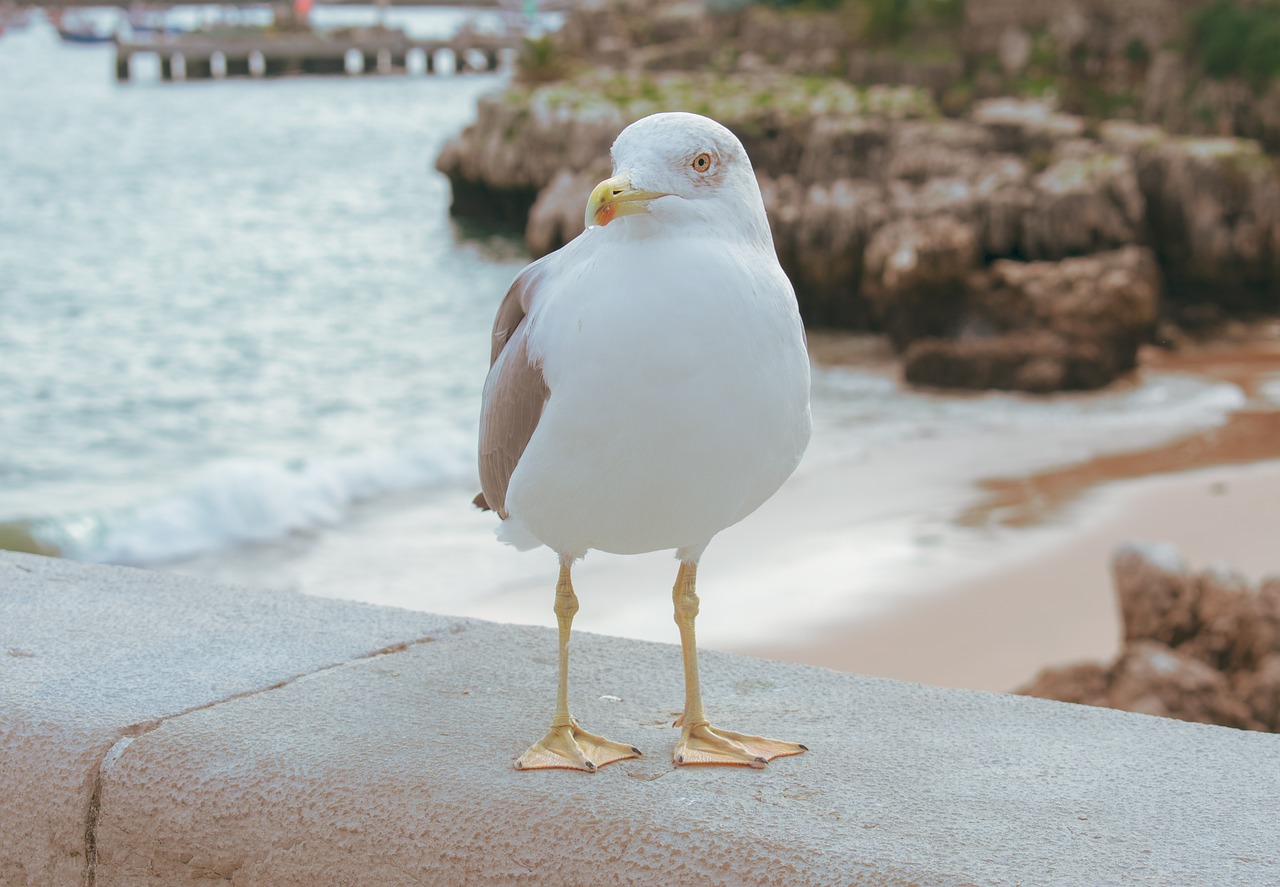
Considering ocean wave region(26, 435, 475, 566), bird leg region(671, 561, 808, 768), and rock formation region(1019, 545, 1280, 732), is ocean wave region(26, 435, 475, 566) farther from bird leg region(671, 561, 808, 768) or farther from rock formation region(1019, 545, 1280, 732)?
bird leg region(671, 561, 808, 768)

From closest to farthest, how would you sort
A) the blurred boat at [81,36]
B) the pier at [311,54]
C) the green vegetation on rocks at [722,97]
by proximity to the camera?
the green vegetation on rocks at [722,97], the pier at [311,54], the blurred boat at [81,36]

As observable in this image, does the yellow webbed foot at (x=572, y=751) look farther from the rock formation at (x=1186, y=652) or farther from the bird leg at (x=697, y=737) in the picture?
the rock formation at (x=1186, y=652)

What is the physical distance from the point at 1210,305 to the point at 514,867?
16719mm

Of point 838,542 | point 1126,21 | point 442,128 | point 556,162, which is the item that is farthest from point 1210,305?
point 442,128

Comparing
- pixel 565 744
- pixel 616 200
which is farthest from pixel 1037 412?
pixel 616 200

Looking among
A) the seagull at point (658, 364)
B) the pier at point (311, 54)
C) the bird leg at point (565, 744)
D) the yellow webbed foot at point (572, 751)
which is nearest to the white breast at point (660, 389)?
the seagull at point (658, 364)

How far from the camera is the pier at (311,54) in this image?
60.3 metres

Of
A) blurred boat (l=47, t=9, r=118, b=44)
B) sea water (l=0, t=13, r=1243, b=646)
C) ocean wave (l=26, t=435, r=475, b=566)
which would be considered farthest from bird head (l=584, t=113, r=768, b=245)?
blurred boat (l=47, t=9, r=118, b=44)

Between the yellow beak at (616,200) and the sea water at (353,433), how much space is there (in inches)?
193

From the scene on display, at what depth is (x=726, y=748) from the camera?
2438 mm

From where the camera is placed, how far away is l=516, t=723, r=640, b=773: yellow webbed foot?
91.4 inches

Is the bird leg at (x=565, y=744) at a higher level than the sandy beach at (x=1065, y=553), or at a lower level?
higher

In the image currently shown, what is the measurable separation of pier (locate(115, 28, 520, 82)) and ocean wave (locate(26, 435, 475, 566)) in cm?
5368

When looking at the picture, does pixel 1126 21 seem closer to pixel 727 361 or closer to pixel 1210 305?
pixel 1210 305
